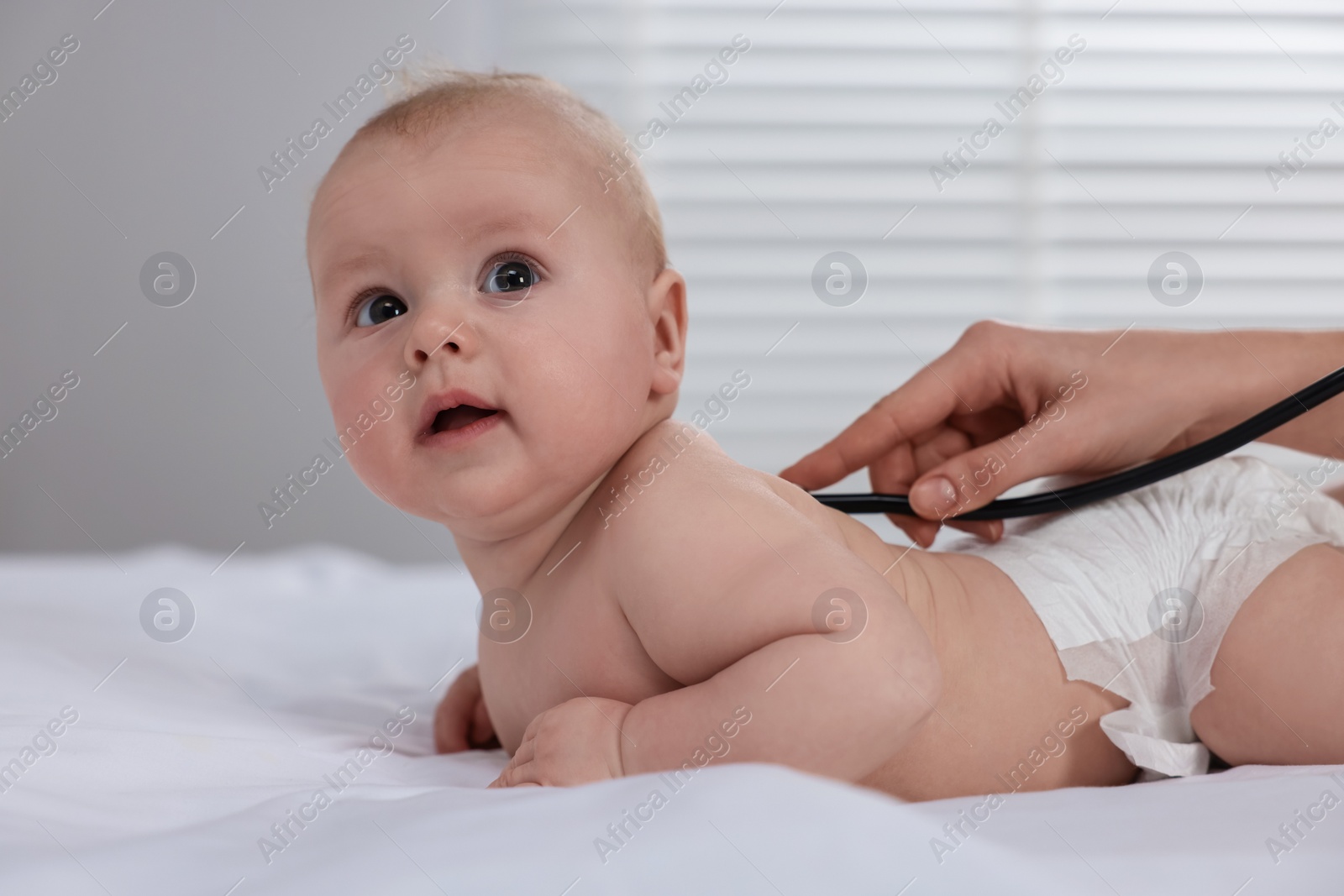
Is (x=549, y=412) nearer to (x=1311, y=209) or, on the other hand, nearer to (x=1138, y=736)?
(x=1138, y=736)

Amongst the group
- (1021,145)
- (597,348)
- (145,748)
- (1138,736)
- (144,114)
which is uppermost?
(144,114)

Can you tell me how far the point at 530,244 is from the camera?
0.76m

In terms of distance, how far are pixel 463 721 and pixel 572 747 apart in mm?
421

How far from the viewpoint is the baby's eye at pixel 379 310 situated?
811 mm

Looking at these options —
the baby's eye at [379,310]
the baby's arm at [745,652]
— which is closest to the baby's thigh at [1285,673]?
the baby's arm at [745,652]

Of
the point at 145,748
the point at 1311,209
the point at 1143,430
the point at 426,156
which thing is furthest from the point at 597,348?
the point at 1311,209

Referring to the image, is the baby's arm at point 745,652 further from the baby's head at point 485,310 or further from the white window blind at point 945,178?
the white window blind at point 945,178

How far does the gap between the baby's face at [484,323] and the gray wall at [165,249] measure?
1.91m

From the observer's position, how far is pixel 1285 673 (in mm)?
766

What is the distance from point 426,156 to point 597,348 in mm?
204

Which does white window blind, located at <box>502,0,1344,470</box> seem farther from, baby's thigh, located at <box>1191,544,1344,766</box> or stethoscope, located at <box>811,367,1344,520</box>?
baby's thigh, located at <box>1191,544,1344,766</box>

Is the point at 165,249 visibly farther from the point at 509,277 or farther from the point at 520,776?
the point at 520,776

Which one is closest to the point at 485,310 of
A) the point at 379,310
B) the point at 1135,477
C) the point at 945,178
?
the point at 379,310

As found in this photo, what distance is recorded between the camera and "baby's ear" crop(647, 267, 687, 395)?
2.77 ft
